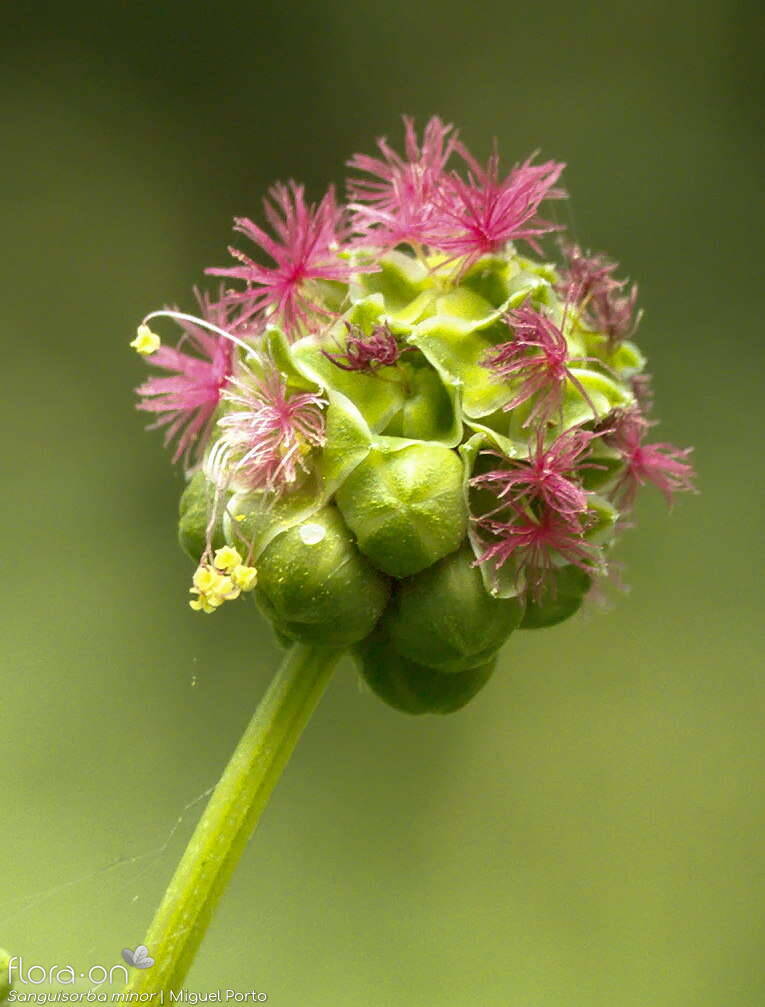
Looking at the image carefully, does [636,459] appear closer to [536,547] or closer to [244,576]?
[536,547]

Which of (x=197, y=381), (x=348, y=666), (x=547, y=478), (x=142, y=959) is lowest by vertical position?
(x=348, y=666)

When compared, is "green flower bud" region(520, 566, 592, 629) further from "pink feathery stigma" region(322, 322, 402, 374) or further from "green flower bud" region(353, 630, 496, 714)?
"pink feathery stigma" region(322, 322, 402, 374)

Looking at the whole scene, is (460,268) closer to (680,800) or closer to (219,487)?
(219,487)

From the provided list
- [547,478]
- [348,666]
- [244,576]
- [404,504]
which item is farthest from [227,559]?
[348,666]

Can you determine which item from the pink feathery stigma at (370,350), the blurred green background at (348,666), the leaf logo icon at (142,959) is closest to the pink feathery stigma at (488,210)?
the pink feathery stigma at (370,350)

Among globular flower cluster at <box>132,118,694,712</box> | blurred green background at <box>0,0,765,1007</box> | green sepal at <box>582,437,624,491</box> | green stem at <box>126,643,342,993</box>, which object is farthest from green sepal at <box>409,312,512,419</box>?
blurred green background at <box>0,0,765,1007</box>

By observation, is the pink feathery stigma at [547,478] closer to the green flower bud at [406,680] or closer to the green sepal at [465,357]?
the green sepal at [465,357]
